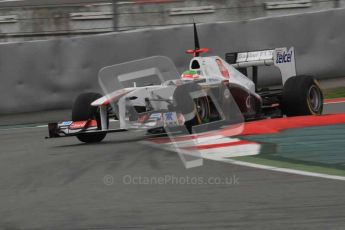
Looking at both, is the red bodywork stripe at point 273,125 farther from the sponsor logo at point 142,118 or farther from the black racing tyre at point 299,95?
the sponsor logo at point 142,118

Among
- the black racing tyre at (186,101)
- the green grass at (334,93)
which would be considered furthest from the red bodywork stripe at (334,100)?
the black racing tyre at (186,101)

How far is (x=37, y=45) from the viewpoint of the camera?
14.0 m

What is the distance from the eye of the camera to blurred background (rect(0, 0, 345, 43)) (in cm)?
1564

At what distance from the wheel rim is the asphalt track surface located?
276 cm

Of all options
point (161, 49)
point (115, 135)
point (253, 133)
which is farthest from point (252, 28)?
point (253, 133)

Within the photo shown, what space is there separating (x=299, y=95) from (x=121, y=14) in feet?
22.0

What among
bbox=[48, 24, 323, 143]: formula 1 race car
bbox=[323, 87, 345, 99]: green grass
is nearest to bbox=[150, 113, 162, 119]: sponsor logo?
bbox=[48, 24, 323, 143]: formula 1 race car

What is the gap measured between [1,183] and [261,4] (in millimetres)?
10921

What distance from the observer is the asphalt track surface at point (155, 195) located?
4980mm

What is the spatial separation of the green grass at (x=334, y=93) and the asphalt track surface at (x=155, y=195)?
6.99 m

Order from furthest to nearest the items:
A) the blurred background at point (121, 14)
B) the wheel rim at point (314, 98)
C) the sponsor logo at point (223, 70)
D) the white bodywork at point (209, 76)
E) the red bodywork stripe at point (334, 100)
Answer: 1. the blurred background at point (121, 14)
2. the red bodywork stripe at point (334, 100)
3. the wheel rim at point (314, 98)
4. the sponsor logo at point (223, 70)
5. the white bodywork at point (209, 76)

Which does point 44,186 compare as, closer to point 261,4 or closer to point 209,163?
point 209,163

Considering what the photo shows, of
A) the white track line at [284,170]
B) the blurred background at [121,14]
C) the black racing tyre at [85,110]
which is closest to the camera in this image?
the white track line at [284,170]

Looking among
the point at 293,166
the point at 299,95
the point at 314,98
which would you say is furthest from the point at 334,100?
the point at 293,166
